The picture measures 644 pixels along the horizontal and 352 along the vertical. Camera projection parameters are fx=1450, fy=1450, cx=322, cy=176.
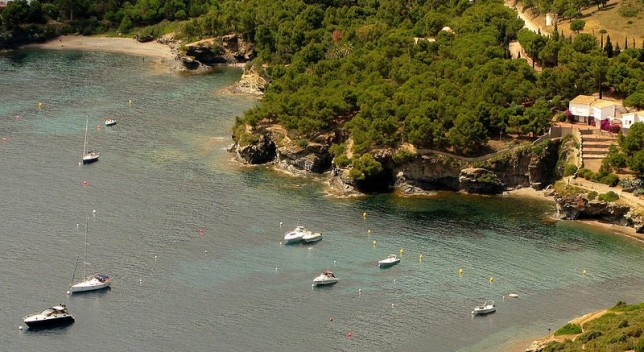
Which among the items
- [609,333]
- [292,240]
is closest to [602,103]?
[292,240]

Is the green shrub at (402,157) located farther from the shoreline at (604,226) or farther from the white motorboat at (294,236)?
the white motorboat at (294,236)

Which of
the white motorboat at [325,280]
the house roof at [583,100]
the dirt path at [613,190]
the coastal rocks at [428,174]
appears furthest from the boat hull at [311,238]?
the house roof at [583,100]

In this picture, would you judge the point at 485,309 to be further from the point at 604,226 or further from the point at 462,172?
the point at 462,172

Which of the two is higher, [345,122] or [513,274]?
[345,122]

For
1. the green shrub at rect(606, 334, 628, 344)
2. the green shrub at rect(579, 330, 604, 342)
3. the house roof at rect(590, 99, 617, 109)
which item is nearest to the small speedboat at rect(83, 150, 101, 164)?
the house roof at rect(590, 99, 617, 109)

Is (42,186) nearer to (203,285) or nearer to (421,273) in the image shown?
(203,285)

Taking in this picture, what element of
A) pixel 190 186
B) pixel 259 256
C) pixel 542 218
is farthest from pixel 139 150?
pixel 542 218
